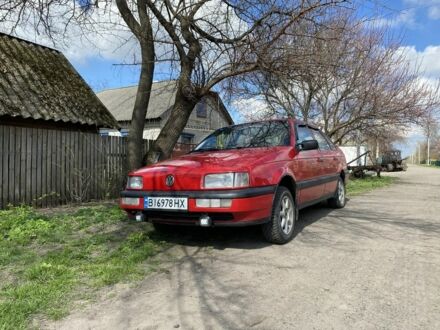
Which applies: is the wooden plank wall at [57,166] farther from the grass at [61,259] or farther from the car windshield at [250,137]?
the car windshield at [250,137]

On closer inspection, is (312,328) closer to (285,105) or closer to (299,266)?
(299,266)

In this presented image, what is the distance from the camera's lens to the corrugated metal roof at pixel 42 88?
9.69 m

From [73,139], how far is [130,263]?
18.9 feet

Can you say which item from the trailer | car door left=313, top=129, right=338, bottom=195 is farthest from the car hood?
the trailer

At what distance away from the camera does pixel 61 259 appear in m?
4.63

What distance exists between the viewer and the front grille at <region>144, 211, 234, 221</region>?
15.4ft

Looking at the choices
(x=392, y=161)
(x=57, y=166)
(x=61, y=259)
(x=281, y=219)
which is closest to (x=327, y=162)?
(x=281, y=219)

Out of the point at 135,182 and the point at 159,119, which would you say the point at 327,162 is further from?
the point at 159,119

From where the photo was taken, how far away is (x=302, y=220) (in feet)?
23.3

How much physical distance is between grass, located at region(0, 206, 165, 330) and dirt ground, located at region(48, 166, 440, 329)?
274 millimetres

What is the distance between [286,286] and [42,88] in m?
9.12

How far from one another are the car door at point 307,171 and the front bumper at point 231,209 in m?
1.01

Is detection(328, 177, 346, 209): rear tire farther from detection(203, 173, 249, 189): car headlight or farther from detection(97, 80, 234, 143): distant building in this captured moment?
detection(97, 80, 234, 143): distant building

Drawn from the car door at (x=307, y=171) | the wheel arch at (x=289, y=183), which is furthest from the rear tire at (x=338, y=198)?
the wheel arch at (x=289, y=183)
